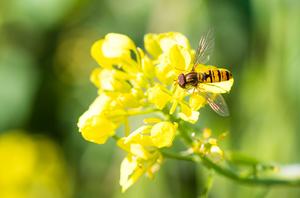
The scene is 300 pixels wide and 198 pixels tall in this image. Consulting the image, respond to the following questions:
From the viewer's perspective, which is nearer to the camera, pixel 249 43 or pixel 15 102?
pixel 249 43

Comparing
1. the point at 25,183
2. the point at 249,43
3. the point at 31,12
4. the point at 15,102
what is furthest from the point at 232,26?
the point at 25,183

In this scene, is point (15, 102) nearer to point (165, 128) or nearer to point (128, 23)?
point (128, 23)

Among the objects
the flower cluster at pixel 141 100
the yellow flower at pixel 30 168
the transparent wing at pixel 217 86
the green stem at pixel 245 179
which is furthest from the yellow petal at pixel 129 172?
the yellow flower at pixel 30 168

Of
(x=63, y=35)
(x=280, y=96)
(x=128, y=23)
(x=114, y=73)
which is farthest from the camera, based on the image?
(x=63, y=35)

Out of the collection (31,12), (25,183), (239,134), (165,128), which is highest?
(165,128)

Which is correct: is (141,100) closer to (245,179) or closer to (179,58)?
(179,58)

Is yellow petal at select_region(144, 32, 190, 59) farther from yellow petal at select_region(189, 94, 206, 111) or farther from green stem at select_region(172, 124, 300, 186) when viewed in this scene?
green stem at select_region(172, 124, 300, 186)
